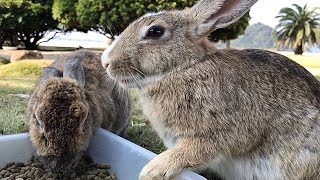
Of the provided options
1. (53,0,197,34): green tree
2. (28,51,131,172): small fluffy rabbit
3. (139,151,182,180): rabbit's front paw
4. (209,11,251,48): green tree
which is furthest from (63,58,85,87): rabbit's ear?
(209,11,251,48): green tree

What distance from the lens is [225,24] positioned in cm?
222

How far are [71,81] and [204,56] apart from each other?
91 cm

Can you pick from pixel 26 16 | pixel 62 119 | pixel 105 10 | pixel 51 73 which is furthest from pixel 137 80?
pixel 26 16

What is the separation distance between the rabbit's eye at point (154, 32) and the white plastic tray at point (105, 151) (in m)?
0.73

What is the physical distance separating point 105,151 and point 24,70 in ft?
22.8

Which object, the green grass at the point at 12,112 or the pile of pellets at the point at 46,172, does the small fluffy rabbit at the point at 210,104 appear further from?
the green grass at the point at 12,112

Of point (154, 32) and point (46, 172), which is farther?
point (46, 172)

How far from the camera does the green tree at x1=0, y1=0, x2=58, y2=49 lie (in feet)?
59.9

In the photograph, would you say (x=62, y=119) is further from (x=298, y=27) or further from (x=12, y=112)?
(x=298, y=27)

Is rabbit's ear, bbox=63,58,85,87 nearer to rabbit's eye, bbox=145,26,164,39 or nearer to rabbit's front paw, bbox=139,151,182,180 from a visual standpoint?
rabbit's eye, bbox=145,26,164,39

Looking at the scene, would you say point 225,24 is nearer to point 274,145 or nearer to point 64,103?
point 274,145

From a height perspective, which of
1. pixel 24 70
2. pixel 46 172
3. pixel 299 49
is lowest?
pixel 299 49

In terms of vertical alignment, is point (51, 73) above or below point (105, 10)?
Result: above

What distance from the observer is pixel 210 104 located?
7.26ft
